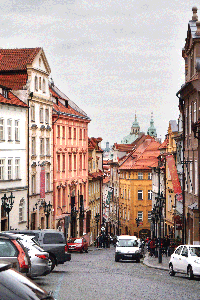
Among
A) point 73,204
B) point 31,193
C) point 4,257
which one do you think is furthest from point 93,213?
point 4,257

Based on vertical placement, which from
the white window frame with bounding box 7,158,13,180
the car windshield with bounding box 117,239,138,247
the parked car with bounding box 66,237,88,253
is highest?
the white window frame with bounding box 7,158,13,180

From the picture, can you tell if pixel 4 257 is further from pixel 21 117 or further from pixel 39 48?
pixel 39 48

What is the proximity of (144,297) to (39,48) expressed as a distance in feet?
154

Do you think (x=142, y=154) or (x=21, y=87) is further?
(x=142, y=154)

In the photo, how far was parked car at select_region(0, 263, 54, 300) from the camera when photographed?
21.9ft

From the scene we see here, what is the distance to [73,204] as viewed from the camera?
74.5 meters

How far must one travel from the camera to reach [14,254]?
16.3 meters

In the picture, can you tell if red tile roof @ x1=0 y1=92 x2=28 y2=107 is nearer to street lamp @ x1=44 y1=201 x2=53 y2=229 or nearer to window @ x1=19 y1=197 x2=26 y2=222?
window @ x1=19 y1=197 x2=26 y2=222

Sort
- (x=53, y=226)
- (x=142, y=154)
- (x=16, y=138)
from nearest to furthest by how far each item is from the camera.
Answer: (x=16, y=138) < (x=53, y=226) < (x=142, y=154)

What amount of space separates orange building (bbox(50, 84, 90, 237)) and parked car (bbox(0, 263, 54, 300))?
189ft

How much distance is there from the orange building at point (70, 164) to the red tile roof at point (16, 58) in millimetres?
7852

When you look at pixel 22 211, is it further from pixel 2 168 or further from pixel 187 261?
pixel 187 261

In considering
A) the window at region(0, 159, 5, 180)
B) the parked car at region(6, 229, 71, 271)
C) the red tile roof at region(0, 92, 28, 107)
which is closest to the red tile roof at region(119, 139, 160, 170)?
the red tile roof at region(0, 92, 28, 107)

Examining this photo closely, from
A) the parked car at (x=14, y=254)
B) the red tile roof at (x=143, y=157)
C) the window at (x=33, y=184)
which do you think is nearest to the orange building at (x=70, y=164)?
the window at (x=33, y=184)
